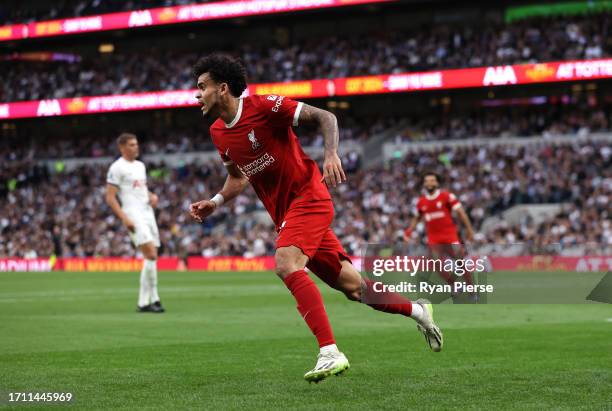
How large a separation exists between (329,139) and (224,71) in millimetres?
1058

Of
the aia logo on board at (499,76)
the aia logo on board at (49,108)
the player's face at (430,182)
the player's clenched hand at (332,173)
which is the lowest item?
the player's face at (430,182)

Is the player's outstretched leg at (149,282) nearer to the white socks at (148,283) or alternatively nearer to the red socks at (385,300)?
the white socks at (148,283)

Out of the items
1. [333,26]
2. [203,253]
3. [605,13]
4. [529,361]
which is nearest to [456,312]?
[529,361]

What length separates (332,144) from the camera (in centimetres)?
685

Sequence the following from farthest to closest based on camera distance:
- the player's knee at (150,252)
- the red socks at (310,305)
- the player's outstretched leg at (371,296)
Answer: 1. the player's knee at (150,252)
2. the player's outstretched leg at (371,296)
3. the red socks at (310,305)

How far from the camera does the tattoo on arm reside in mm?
6852

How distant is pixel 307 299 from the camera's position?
270 inches

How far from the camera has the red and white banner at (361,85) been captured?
39.5 m

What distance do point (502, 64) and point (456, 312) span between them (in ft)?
92.5

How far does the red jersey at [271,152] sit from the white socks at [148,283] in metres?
7.49

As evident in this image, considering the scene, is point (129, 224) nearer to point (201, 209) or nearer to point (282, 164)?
point (201, 209)

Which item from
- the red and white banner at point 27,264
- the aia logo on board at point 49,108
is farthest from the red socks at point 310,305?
the aia logo on board at point 49,108

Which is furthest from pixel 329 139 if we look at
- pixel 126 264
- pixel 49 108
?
pixel 49 108

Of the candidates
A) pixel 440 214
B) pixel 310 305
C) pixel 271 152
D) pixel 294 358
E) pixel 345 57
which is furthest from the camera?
pixel 345 57
